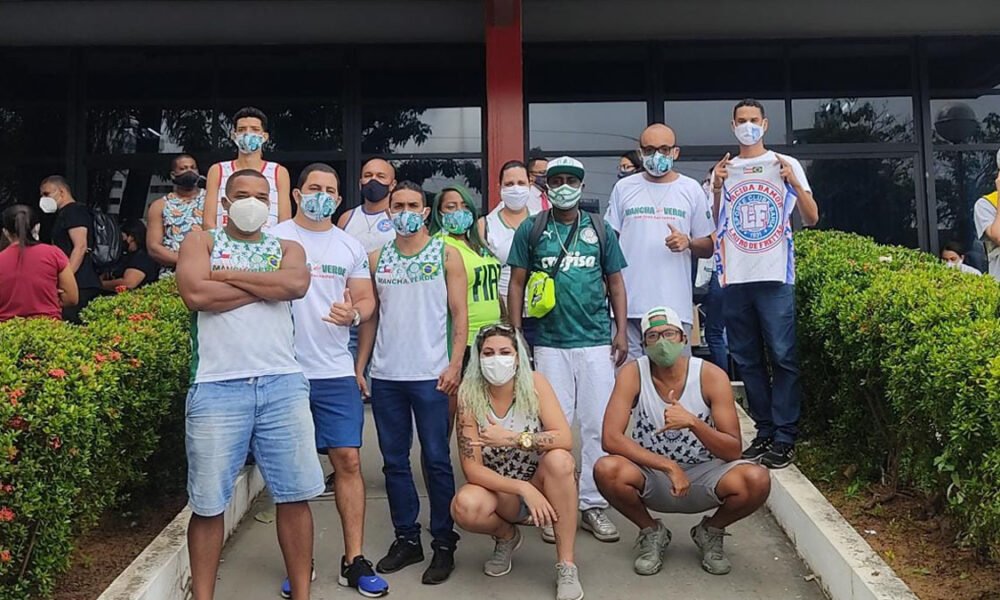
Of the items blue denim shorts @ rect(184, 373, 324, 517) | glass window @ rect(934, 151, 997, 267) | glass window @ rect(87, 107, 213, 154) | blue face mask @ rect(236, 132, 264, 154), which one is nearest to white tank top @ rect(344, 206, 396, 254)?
blue face mask @ rect(236, 132, 264, 154)

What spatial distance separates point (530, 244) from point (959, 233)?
7094mm

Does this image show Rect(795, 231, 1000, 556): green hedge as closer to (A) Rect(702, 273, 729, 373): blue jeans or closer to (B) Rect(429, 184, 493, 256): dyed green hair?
(A) Rect(702, 273, 729, 373): blue jeans

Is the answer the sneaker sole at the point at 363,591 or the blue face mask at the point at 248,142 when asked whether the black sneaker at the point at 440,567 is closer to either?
the sneaker sole at the point at 363,591

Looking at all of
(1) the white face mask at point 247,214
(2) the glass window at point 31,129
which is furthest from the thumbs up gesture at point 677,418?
(2) the glass window at point 31,129

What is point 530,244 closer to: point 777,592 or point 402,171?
point 777,592

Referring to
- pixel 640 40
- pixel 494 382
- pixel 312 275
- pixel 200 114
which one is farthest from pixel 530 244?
pixel 200 114

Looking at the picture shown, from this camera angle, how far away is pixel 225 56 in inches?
368

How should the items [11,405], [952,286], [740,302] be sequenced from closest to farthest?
[11,405] < [952,286] < [740,302]

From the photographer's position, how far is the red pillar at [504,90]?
8.12 m

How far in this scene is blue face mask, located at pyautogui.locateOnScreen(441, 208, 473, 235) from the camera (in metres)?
4.38

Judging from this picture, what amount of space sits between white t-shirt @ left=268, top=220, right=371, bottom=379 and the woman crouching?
1.96 feet

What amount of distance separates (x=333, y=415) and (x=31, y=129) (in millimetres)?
7634

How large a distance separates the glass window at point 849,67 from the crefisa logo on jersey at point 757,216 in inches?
218

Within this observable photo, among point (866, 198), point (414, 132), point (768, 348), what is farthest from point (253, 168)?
point (866, 198)
